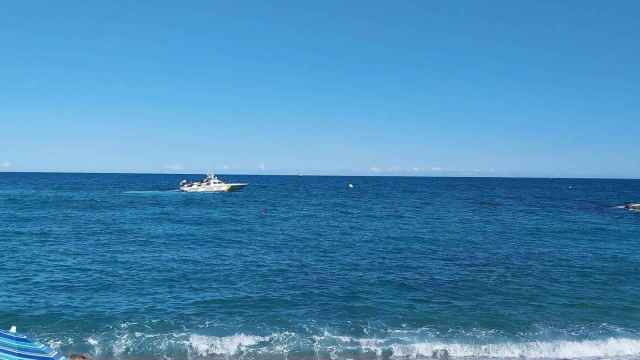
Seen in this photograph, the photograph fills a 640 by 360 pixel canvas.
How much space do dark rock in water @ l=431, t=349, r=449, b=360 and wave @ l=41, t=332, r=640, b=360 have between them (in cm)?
7

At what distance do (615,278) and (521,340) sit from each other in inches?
593

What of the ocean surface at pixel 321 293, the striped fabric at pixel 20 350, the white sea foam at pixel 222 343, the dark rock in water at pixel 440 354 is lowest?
the dark rock in water at pixel 440 354

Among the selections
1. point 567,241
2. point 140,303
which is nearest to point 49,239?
point 140,303

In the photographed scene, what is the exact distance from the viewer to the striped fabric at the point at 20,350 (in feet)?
44.1

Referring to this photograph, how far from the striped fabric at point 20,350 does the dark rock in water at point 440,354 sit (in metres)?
14.7

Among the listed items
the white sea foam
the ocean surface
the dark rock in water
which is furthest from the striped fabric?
the dark rock in water

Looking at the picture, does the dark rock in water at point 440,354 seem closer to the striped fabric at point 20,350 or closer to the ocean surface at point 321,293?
the ocean surface at point 321,293

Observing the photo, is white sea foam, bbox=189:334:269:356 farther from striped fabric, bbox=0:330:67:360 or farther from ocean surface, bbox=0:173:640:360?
striped fabric, bbox=0:330:67:360

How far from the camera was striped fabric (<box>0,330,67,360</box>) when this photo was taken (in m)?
13.5

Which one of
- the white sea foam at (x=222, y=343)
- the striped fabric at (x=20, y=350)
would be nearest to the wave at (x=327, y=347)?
the white sea foam at (x=222, y=343)

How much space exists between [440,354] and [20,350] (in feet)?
52.7

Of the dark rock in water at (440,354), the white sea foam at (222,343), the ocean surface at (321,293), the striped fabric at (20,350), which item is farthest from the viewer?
the ocean surface at (321,293)

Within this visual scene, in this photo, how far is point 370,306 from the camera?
85.2 ft

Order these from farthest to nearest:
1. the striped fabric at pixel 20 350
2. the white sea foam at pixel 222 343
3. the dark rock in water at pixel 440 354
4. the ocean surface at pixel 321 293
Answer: the ocean surface at pixel 321 293 → the white sea foam at pixel 222 343 → the dark rock in water at pixel 440 354 → the striped fabric at pixel 20 350
